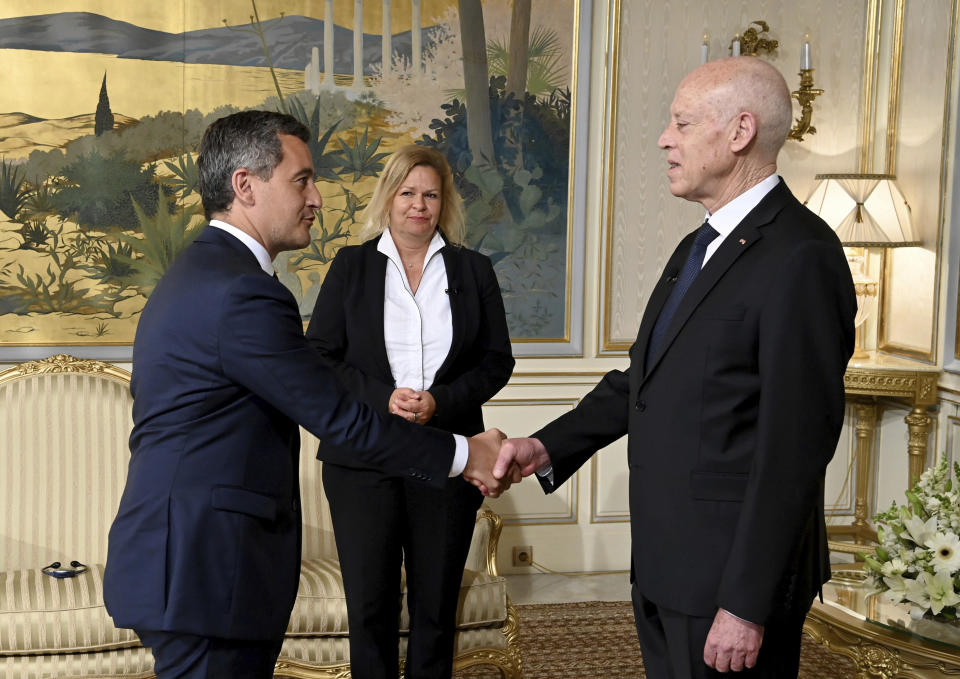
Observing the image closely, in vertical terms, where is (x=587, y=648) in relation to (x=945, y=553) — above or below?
below

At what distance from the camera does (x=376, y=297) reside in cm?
300

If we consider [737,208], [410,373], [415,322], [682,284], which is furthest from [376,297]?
[737,208]

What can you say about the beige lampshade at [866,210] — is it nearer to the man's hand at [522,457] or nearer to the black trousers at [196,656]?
the man's hand at [522,457]

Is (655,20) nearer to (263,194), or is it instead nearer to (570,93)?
(570,93)

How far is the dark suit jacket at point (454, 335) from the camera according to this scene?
9.62 ft

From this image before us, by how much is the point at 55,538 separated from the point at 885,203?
3952mm

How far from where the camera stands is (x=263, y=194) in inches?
78.7

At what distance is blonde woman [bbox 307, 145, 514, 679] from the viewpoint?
2822 mm

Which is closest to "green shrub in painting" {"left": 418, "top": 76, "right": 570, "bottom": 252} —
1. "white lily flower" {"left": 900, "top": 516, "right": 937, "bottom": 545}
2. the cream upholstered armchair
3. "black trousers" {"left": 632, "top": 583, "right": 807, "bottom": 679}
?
the cream upholstered armchair

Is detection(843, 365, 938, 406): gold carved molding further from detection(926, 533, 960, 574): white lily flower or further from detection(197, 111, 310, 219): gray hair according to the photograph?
detection(197, 111, 310, 219): gray hair

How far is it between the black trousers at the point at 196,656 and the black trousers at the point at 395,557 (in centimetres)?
91

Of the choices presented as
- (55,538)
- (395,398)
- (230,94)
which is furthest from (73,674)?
(230,94)

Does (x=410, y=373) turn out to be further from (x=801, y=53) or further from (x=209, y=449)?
(x=801, y=53)

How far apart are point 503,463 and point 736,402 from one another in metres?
0.78
